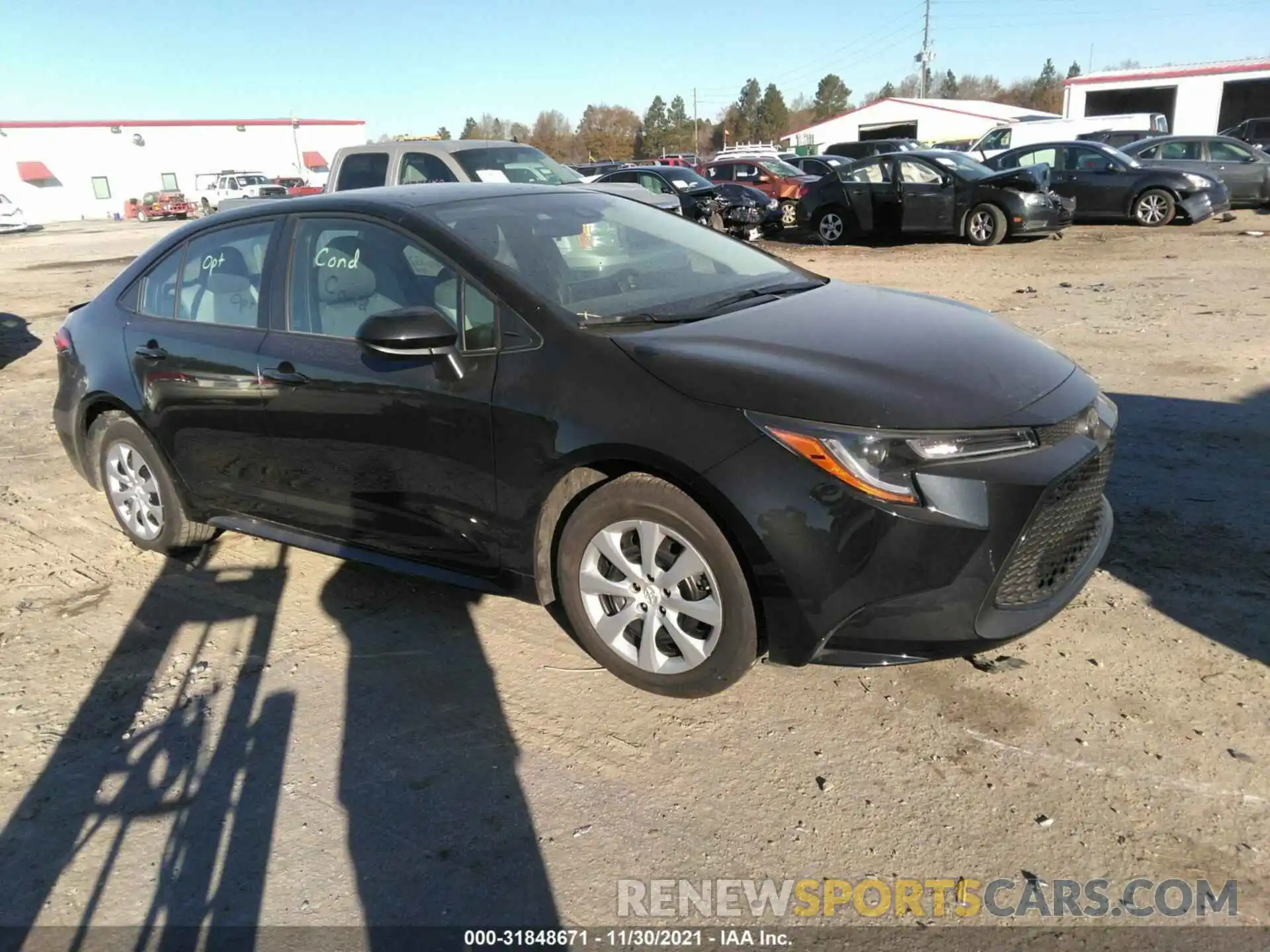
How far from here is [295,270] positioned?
395 cm

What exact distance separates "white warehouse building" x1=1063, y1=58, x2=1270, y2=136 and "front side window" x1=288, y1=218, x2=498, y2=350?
151 ft

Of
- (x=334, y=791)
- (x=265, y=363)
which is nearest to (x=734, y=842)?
(x=334, y=791)

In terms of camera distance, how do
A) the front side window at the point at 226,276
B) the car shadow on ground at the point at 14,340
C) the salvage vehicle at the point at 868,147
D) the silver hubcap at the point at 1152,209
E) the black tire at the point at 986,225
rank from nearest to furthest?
the front side window at the point at 226,276
the car shadow on ground at the point at 14,340
the black tire at the point at 986,225
the silver hubcap at the point at 1152,209
the salvage vehicle at the point at 868,147

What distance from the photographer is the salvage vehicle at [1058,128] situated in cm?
2902

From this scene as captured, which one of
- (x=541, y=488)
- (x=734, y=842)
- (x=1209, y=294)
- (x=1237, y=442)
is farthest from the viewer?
(x=1209, y=294)

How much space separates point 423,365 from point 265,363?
0.92 m

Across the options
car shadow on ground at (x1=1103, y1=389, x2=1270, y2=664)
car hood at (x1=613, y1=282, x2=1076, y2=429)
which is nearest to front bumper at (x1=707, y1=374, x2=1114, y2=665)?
car hood at (x1=613, y1=282, x2=1076, y2=429)

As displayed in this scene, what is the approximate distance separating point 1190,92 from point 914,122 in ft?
55.6

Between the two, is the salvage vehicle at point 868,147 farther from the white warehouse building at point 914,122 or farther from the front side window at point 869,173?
the front side window at point 869,173

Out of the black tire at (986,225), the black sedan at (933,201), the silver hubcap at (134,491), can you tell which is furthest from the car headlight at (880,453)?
the black tire at (986,225)

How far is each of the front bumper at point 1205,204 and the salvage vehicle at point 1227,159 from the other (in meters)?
1.45

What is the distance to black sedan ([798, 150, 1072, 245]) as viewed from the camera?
14.6 metres

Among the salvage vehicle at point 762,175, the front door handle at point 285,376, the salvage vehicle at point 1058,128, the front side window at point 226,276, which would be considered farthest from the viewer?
the salvage vehicle at point 1058,128

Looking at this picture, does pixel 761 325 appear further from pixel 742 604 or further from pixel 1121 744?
pixel 1121 744
